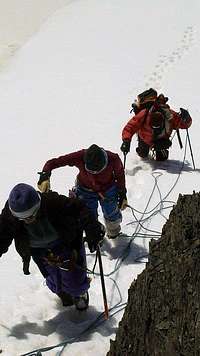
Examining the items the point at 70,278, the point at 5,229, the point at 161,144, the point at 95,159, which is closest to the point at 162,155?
the point at 161,144

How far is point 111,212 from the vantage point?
22.1ft

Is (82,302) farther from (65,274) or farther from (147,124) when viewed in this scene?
(147,124)

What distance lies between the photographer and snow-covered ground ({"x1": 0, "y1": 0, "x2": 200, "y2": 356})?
227 inches

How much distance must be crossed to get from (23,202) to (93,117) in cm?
696

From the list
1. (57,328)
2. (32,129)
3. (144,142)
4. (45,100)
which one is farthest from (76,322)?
(45,100)

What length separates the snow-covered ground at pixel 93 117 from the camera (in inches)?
227

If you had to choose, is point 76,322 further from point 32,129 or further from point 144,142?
point 32,129

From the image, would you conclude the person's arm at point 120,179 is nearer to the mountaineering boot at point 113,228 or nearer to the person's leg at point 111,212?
the person's leg at point 111,212

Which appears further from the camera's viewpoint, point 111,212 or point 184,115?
point 184,115

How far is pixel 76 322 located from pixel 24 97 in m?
8.17

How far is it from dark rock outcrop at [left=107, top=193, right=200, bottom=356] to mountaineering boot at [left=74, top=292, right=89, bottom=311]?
51.2 inches

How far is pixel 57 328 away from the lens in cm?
557

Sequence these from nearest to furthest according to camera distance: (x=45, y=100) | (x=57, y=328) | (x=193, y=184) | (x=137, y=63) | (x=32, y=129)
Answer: (x=57, y=328) < (x=193, y=184) < (x=32, y=129) < (x=45, y=100) < (x=137, y=63)

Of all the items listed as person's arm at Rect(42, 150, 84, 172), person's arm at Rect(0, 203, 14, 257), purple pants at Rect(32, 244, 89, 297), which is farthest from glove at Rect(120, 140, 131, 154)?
person's arm at Rect(0, 203, 14, 257)
